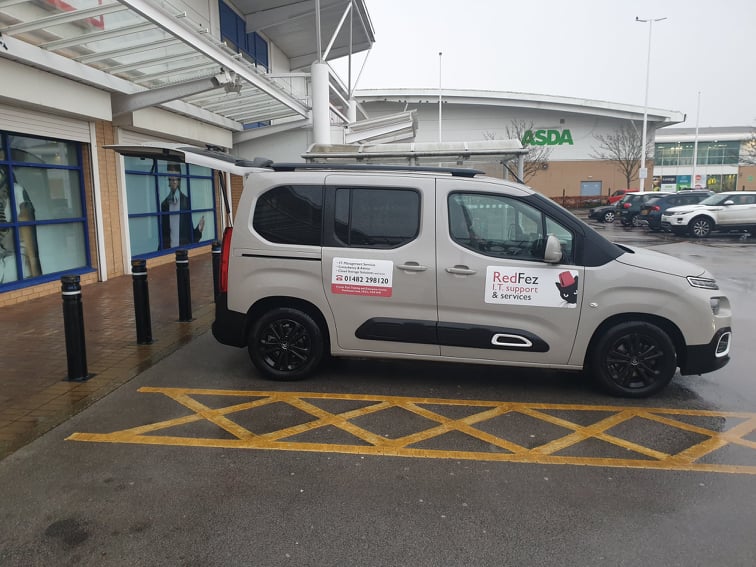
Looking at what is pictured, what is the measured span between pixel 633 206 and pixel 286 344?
2580 cm

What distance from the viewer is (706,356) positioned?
17.3ft

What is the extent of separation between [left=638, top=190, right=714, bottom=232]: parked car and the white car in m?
1.75

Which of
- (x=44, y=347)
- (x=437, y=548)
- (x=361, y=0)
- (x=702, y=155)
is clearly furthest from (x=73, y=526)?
(x=702, y=155)

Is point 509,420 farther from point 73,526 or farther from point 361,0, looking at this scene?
point 361,0

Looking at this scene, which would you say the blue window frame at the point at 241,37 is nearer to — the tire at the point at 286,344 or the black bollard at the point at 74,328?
the black bollard at the point at 74,328

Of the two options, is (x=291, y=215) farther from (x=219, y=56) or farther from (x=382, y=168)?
(x=219, y=56)

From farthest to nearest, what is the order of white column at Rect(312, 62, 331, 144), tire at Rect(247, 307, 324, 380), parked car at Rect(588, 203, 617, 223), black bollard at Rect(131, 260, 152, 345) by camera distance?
parked car at Rect(588, 203, 617, 223), white column at Rect(312, 62, 331, 144), black bollard at Rect(131, 260, 152, 345), tire at Rect(247, 307, 324, 380)

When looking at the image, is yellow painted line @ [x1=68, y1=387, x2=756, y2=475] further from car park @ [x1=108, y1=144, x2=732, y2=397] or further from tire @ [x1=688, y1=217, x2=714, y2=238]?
tire @ [x1=688, y1=217, x2=714, y2=238]

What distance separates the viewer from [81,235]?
11539 millimetres

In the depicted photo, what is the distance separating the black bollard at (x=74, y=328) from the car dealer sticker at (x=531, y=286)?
3857mm

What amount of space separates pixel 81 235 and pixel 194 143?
5.19 m

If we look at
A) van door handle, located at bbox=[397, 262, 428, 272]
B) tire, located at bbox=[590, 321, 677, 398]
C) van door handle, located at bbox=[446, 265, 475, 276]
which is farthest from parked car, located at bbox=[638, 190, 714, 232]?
van door handle, located at bbox=[397, 262, 428, 272]

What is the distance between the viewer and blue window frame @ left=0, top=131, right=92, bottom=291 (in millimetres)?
9570

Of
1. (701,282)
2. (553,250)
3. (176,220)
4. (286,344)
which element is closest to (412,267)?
(553,250)
